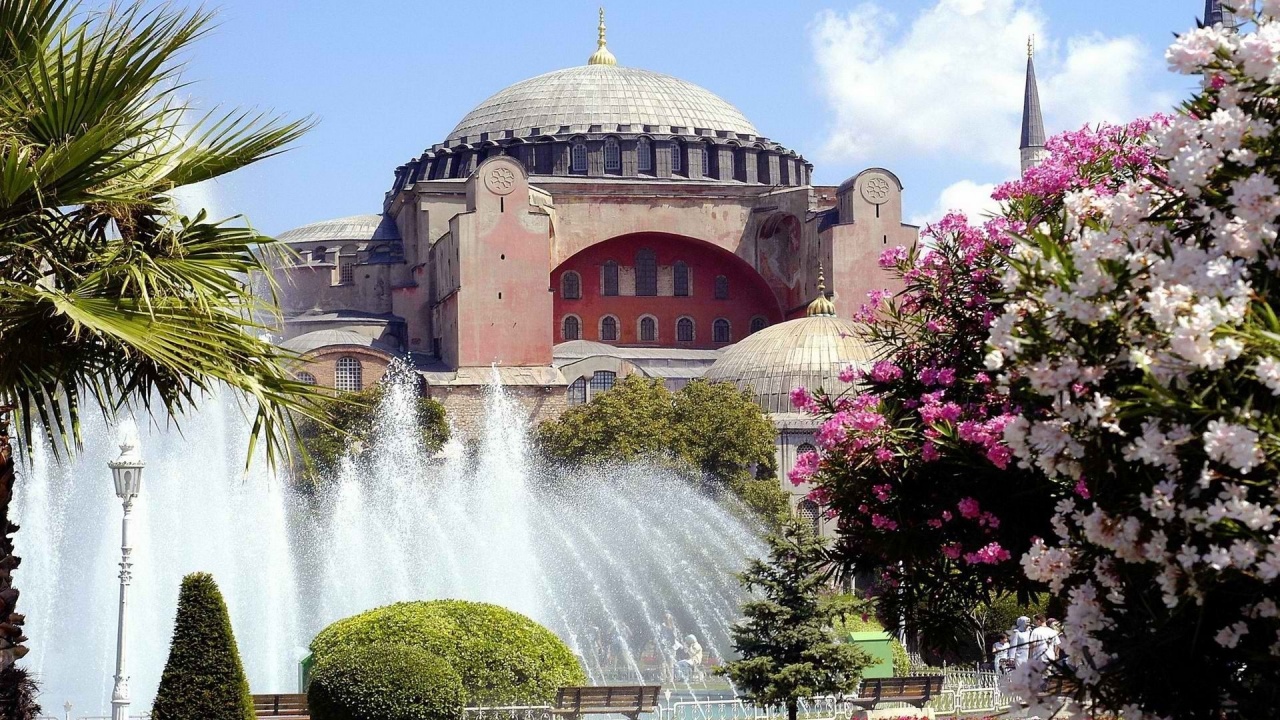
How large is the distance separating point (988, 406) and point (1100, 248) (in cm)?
284

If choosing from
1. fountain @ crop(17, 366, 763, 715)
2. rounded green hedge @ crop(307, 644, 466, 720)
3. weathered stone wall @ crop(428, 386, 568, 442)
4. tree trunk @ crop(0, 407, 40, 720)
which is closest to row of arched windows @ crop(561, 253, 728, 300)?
weathered stone wall @ crop(428, 386, 568, 442)

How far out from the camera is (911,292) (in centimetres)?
923

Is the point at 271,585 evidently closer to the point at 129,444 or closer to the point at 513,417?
the point at 129,444

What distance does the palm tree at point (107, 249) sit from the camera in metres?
7.36

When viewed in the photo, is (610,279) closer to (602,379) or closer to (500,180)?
(602,379)

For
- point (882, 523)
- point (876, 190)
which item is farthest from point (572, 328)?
point (882, 523)

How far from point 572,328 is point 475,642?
43183mm

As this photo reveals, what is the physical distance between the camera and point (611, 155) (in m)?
60.2

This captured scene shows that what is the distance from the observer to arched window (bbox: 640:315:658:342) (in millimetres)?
57594

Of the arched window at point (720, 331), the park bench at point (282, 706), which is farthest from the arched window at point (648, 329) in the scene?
the park bench at point (282, 706)

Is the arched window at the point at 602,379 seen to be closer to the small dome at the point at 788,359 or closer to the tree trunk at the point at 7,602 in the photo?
the small dome at the point at 788,359

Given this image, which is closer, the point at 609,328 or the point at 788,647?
the point at 788,647

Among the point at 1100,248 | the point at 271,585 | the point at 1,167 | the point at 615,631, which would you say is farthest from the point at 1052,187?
the point at 615,631

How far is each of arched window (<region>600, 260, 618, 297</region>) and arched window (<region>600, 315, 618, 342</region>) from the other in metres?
0.81
